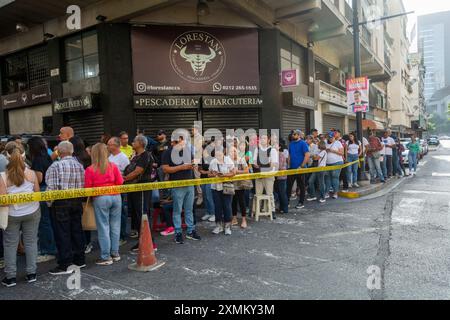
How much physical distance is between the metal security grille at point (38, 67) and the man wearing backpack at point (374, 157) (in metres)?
12.0

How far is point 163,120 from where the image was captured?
11477mm

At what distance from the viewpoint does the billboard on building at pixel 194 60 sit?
11164mm

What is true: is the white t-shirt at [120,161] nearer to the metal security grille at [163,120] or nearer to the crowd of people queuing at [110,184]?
the crowd of people queuing at [110,184]

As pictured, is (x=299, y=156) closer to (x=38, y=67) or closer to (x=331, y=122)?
(x=38, y=67)

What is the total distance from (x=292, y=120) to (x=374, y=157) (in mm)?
3310

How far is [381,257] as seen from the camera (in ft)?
16.4

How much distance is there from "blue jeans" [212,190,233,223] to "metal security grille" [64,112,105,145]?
597 centimetres

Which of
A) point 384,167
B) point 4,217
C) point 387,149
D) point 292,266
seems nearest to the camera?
point 4,217

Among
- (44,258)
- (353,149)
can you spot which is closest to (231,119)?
(353,149)

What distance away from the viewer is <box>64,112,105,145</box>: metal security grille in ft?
37.5

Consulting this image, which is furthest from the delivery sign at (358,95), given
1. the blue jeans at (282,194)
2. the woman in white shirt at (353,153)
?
the blue jeans at (282,194)

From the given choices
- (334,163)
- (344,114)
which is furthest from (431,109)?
(334,163)

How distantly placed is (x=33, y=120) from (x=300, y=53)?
11092 mm

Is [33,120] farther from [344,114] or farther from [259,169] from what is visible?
[344,114]
